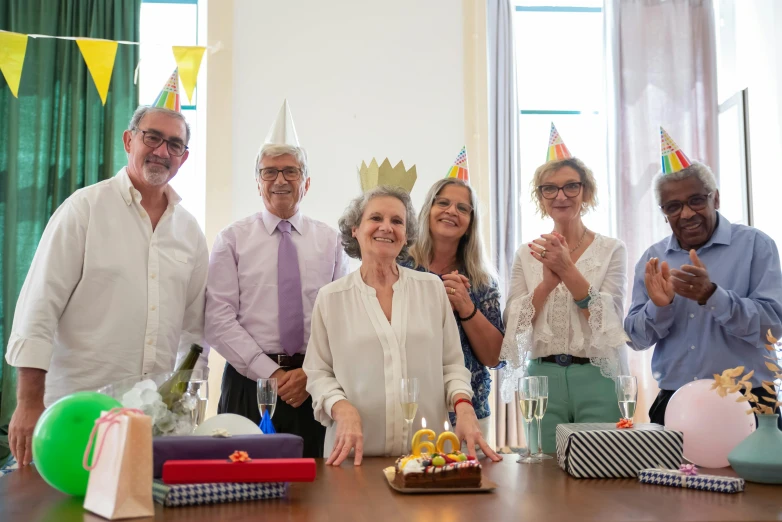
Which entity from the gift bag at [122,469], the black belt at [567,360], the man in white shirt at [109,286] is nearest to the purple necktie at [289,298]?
the man in white shirt at [109,286]

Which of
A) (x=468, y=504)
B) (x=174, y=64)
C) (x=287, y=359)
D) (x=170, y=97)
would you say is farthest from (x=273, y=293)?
(x=174, y=64)

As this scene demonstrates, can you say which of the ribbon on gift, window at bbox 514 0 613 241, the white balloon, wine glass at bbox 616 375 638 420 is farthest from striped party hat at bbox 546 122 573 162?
window at bbox 514 0 613 241

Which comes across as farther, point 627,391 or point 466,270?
point 466,270

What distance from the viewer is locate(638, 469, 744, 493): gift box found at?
5.34 ft

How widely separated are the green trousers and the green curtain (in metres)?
3.51

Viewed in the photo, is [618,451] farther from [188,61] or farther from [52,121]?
[52,121]

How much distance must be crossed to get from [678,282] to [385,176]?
1.25 m

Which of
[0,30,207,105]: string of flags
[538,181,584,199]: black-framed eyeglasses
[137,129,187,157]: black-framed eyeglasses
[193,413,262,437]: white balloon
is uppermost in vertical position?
[0,30,207,105]: string of flags

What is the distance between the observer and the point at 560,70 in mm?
5656

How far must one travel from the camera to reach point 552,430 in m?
2.56

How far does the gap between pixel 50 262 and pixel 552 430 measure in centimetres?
182

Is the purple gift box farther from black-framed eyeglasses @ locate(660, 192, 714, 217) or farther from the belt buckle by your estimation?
black-framed eyeglasses @ locate(660, 192, 714, 217)

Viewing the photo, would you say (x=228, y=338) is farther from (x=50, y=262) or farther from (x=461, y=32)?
(x=461, y=32)

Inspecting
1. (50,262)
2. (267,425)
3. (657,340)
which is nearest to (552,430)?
(657,340)
